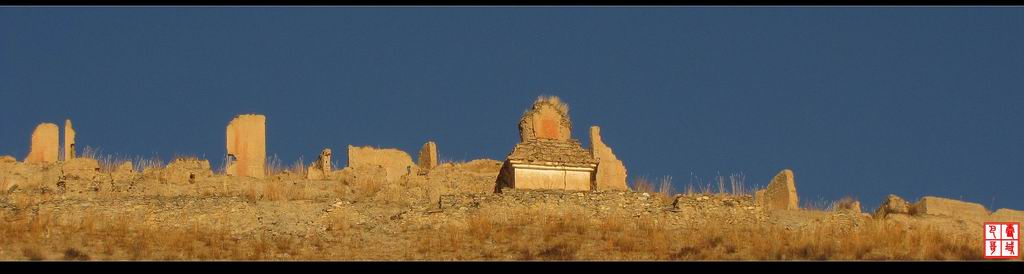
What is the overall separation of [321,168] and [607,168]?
284 inches

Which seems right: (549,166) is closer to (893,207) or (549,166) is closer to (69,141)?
(893,207)

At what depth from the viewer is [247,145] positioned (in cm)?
3816

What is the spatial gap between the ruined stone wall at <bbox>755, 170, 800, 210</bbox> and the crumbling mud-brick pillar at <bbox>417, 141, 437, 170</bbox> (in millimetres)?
8639

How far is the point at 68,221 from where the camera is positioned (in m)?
30.5

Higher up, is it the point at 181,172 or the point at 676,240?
the point at 181,172

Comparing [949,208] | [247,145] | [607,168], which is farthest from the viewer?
[607,168]

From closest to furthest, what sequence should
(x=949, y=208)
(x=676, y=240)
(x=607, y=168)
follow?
(x=676, y=240), (x=949, y=208), (x=607, y=168)

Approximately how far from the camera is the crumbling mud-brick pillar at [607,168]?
4059 cm

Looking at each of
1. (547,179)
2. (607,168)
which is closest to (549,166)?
(547,179)

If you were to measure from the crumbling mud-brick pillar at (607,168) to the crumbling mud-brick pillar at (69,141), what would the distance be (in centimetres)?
1275

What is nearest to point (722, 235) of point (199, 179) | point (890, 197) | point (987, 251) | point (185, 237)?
point (987, 251)

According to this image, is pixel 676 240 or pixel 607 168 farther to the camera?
pixel 607 168

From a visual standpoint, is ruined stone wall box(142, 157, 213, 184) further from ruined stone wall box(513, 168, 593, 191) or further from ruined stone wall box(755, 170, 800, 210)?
ruined stone wall box(755, 170, 800, 210)
